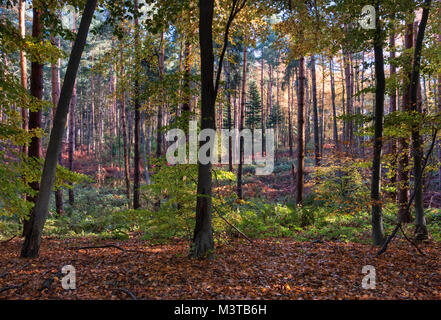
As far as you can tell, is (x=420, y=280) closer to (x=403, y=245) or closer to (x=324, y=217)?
(x=403, y=245)

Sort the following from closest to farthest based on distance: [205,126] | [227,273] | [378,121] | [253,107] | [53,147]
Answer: [227,273]
[205,126]
[53,147]
[378,121]
[253,107]

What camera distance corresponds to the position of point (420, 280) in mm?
4484

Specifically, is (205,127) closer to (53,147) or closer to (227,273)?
(227,273)

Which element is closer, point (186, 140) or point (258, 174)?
point (186, 140)

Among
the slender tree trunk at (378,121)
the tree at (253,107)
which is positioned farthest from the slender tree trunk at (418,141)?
the tree at (253,107)

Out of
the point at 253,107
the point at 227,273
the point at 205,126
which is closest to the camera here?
the point at 227,273

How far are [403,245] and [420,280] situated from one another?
93.4 inches

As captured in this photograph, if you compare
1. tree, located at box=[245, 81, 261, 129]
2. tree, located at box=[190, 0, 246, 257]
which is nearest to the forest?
tree, located at box=[190, 0, 246, 257]

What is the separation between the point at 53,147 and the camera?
5.36 meters

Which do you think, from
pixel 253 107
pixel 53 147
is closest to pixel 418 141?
pixel 53 147

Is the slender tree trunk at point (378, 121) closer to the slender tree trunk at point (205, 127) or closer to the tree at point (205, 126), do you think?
the tree at point (205, 126)

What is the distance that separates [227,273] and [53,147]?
4.27 m

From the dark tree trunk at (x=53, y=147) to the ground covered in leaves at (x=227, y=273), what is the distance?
44 cm
